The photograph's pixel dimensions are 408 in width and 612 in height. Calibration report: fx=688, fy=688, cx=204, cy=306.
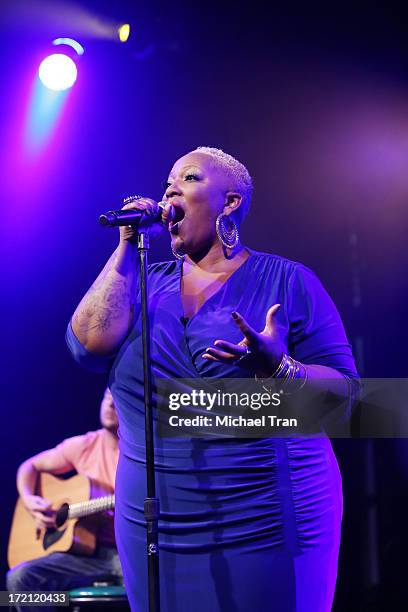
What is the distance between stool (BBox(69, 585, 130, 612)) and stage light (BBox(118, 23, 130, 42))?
2716 millimetres

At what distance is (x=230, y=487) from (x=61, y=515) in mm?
2566

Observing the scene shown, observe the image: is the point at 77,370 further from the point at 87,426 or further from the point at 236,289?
the point at 236,289

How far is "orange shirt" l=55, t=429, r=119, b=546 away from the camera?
391 centimetres

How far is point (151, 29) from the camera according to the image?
3.66m

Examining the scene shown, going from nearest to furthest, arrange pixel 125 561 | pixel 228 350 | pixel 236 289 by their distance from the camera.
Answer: pixel 228 350, pixel 125 561, pixel 236 289

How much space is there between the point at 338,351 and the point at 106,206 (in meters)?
2.20

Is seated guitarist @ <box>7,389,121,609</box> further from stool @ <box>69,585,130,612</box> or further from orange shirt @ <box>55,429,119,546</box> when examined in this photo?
stool @ <box>69,585,130,612</box>

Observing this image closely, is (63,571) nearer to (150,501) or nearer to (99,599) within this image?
(99,599)

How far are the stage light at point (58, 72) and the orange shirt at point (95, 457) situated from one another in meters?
1.94

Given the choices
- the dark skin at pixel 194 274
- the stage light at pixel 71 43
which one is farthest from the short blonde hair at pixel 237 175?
the stage light at pixel 71 43

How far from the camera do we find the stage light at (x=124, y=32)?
3.60 metres

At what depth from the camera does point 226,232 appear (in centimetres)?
199

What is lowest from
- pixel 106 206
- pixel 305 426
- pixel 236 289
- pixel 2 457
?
pixel 2 457

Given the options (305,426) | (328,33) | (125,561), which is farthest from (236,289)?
(328,33)
